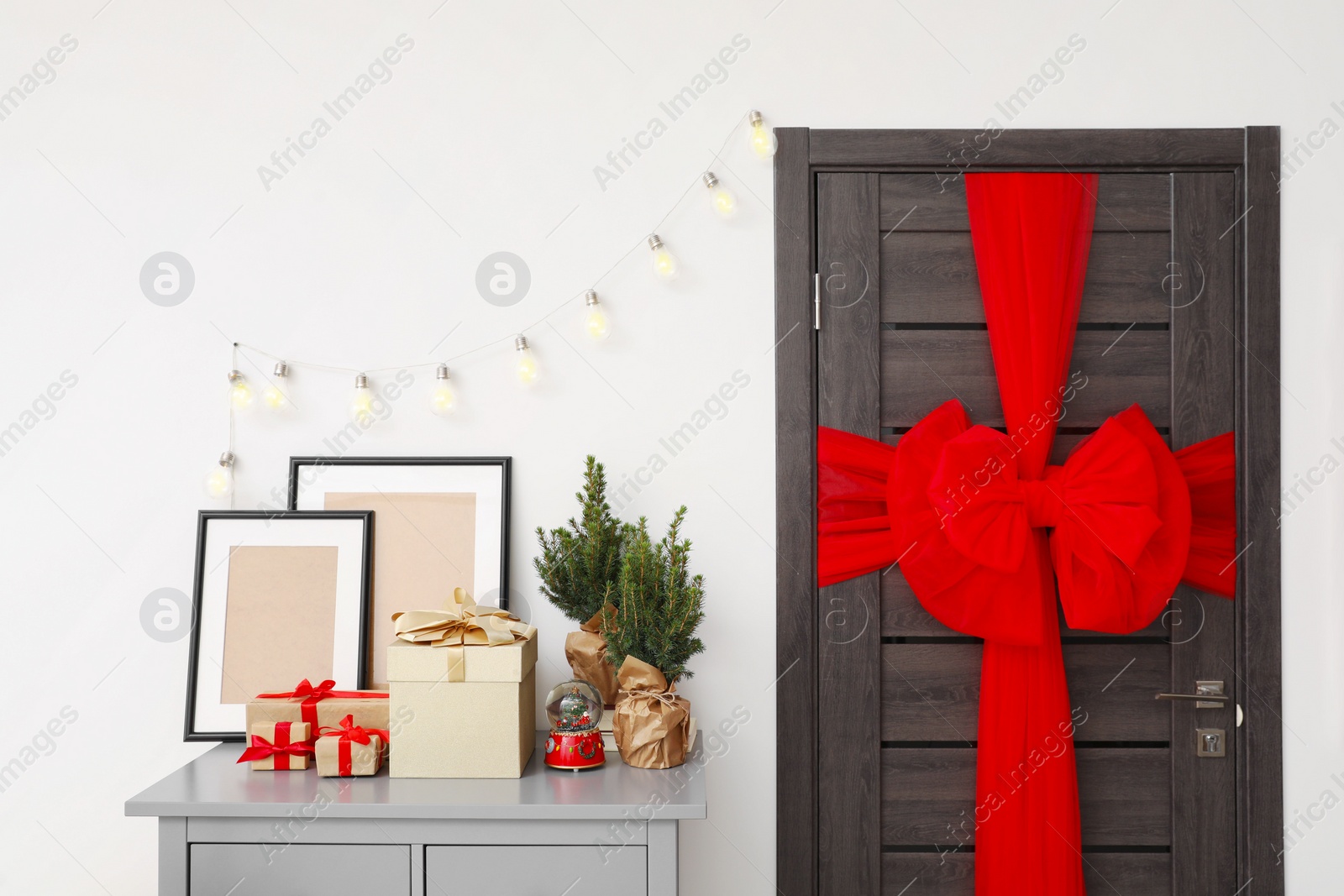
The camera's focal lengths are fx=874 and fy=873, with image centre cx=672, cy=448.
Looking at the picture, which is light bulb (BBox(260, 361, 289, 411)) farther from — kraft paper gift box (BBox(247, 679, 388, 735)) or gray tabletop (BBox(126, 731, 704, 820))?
gray tabletop (BBox(126, 731, 704, 820))

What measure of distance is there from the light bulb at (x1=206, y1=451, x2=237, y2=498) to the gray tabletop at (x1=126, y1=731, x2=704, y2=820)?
0.54m

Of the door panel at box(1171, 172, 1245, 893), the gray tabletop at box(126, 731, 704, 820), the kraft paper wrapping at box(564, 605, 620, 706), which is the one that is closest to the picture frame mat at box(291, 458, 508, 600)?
the kraft paper wrapping at box(564, 605, 620, 706)

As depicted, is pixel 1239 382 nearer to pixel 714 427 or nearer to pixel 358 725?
pixel 714 427

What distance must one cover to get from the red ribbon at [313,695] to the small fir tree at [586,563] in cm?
37

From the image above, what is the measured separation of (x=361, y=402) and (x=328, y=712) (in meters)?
0.61

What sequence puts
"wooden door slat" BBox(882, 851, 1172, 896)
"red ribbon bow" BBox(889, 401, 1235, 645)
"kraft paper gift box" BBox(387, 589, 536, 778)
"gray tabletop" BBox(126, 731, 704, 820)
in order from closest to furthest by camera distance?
"gray tabletop" BBox(126, 731, 704, 820) → "kraft paper gift box" BBox(387, 589, 536, 778) → "red ribbon bow" BBox(889, 401, 1235, 645) → "wooden door slat" BBox(882, 851, 1172, 896)

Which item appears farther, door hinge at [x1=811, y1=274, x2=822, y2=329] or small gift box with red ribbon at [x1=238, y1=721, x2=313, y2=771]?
door hinge at [x1=811, y1=274, x2=822, y2=329]

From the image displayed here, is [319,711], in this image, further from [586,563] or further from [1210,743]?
[1210,743]

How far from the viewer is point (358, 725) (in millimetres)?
1547

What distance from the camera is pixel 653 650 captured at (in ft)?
5.16

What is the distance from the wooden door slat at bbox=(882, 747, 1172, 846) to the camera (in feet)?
5.87

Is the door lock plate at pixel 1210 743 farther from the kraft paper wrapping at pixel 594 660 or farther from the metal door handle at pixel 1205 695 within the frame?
the kraft paper wrapping at pixel 594 660

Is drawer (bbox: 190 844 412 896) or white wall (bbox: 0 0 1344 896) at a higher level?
white wall (bbox: 0 0 1344 896)

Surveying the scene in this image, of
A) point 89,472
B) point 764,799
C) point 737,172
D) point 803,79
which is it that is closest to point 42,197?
point 89,472
